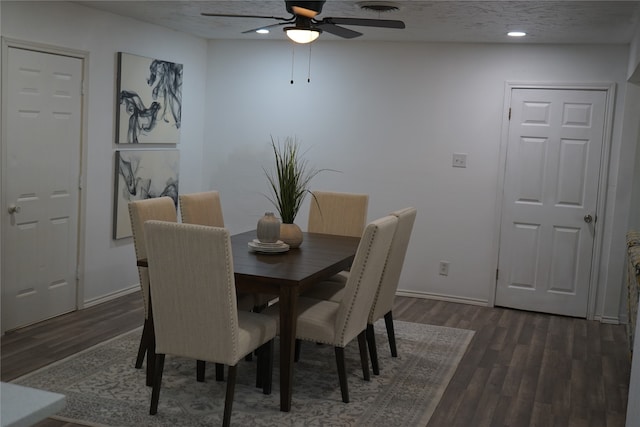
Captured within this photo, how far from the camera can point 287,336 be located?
3.45m

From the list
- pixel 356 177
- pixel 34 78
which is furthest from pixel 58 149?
pixel 356 177

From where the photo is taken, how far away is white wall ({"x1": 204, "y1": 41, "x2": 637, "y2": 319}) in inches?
224

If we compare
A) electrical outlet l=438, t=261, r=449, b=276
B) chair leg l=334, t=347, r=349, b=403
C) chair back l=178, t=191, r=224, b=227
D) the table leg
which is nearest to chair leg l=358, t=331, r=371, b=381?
chair leg l=334, t=347, r=349, b=403

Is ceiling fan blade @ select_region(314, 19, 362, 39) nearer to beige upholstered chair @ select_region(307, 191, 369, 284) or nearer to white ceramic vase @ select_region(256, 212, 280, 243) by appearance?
white ceramic vase @ select_region(256, 212, 280, 243)

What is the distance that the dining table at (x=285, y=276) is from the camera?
342 cm

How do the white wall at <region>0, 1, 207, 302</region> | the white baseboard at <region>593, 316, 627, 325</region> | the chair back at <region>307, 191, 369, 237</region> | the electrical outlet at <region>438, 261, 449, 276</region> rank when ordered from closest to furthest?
the white wall at <region>0, 1, 207, 302</region>
the chair back at <region>307, 191, 369, 237</region>
the white baseboard at <region>593, 316, 627, 325</region>
the electrical outlet at <region>438, 261, 449, 276</region>

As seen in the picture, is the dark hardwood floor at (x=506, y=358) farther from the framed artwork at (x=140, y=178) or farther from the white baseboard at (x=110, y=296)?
the framed artwork at (x=140, y=178)

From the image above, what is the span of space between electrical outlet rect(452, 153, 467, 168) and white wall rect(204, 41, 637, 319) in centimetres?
4

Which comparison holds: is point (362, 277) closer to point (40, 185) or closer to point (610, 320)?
point (40, 185)

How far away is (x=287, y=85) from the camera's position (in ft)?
21.1

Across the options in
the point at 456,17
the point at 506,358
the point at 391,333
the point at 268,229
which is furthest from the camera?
the point at 456,17

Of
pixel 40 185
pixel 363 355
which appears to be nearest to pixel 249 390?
pixel 363 355

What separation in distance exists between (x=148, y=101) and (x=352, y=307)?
3.07 meters

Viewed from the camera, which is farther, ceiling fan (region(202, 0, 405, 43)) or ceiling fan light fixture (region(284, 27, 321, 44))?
ceiling fan light fixture (region(284, 27, 321, 44))
